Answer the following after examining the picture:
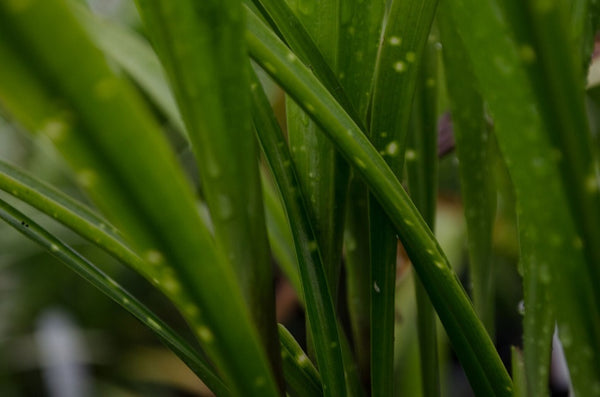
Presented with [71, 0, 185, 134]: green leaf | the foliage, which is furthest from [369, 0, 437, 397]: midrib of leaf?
[71, 0, 185, 134]: green leaf

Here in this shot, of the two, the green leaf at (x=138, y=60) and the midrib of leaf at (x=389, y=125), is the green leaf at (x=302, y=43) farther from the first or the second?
the green leaf at (x=138, y=60)

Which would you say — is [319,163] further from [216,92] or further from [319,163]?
[216,92]

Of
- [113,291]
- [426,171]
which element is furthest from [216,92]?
[426,171]

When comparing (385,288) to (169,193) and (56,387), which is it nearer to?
(169,193)

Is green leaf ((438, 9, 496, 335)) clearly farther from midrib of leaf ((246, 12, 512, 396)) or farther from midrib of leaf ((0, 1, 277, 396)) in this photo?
midrib of leaf ((0, 1, 277, 396))

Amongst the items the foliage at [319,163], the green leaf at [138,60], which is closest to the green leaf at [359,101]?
the foliage at [319,163]
